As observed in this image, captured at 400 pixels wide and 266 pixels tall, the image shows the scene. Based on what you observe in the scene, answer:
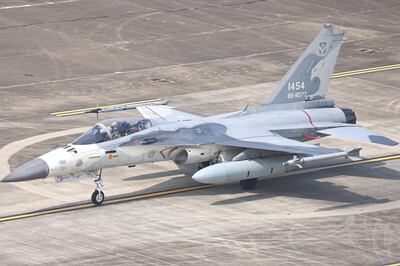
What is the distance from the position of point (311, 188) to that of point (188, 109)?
12070 millimetres

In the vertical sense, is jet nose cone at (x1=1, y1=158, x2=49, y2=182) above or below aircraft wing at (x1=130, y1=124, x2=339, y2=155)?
below

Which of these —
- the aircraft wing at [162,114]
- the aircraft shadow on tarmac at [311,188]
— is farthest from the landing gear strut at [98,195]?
the aircraft wing at [162,114]

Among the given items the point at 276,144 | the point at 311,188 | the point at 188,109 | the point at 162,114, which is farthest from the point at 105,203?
the point at 188,109

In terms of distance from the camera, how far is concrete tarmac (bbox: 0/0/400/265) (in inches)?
1459

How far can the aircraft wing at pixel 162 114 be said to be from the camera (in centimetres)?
4547

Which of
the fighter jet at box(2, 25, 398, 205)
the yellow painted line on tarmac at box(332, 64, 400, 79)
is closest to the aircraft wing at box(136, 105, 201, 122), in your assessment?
the fighter jet at box(2, 25, 398, 205)

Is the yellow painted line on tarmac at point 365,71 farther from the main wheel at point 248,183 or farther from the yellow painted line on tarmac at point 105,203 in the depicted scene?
the yellow painted line on tarmac at point 105,203

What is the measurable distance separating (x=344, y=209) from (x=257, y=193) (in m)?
3.57

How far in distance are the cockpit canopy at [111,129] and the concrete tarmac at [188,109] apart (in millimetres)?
2320

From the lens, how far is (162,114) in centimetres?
4625

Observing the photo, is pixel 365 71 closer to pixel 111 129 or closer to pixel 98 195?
pixel 111 129

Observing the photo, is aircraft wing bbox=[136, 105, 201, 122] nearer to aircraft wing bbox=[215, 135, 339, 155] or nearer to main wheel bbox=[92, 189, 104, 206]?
aircraft wing bbox=[215, 135, 339, 155]

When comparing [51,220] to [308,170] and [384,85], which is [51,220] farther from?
[384,85]

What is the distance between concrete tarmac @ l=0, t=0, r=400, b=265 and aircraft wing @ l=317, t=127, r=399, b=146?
1936 mm
